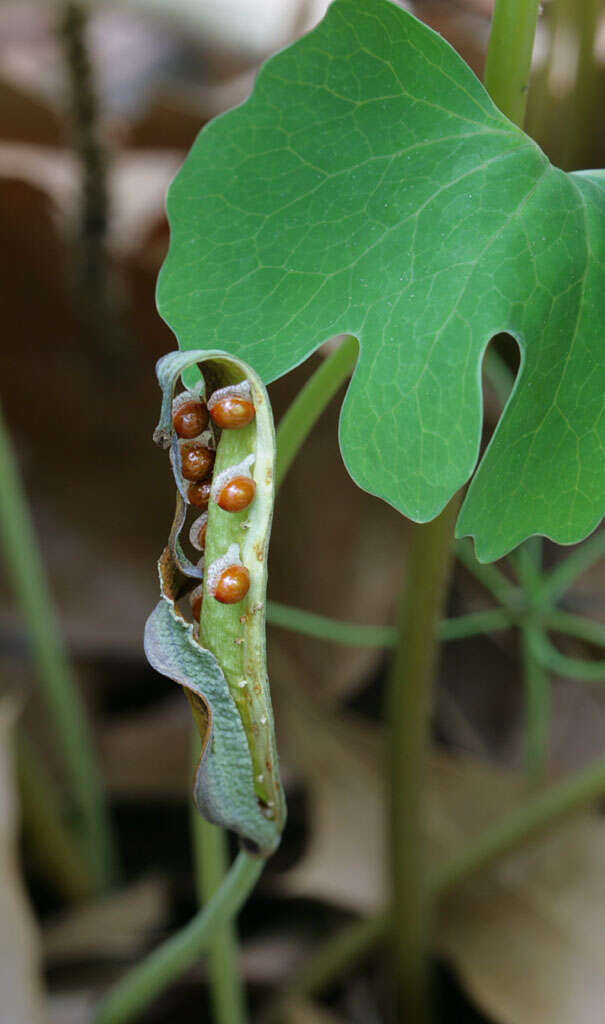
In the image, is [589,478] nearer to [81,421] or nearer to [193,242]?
[193,242]

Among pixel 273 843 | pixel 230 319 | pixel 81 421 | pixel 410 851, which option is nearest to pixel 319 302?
pixel 230 319

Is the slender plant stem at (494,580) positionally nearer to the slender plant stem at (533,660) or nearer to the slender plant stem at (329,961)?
the slender plant stem at (533,660)

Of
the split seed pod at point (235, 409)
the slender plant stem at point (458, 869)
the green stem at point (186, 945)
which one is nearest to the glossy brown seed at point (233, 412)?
the split seed pod at point (235, 409)

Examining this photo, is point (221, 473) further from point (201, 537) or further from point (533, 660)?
point (533, 660)

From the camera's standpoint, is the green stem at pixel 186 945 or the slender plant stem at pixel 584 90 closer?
the green stem at pixel 186 945

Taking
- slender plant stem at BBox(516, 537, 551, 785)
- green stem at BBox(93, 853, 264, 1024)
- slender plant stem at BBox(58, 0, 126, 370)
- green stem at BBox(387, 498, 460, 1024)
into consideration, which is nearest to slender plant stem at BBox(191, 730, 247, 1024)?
green stem at BBox(93, 853, 264, 1024)

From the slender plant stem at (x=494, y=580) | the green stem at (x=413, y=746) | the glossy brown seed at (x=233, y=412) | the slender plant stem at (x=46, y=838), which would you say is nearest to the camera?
the glossy brown seed at (x=233, y=412)
